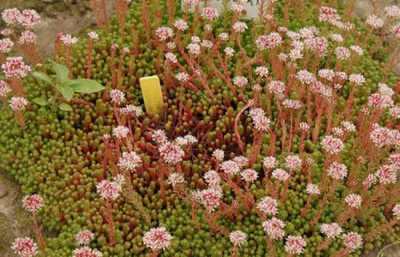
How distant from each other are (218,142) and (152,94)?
0.67 m

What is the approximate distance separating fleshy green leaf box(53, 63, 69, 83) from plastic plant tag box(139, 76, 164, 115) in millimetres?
614

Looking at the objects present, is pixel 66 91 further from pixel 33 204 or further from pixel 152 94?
pixel 33 204

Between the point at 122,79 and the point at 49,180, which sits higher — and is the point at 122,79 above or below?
above

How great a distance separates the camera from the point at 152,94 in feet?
14.7

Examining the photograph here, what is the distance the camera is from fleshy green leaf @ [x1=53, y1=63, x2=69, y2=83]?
4.42m

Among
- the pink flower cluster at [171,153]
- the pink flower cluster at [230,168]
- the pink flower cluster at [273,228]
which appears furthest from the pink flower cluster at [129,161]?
the pink flower cluster at [273,228]

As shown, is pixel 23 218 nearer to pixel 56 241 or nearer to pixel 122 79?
pixel 56 241

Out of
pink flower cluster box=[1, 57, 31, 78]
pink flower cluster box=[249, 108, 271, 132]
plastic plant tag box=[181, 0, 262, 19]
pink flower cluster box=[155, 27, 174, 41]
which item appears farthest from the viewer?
plastic plant tag box=[181, 0, 262, 19]

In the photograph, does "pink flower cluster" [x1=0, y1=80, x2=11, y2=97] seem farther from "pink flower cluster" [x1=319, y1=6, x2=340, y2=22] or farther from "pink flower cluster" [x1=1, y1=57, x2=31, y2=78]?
"pink flower cluster" [x1=319, y1=6, x2=340, y2=22]

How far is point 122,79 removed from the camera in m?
4.70

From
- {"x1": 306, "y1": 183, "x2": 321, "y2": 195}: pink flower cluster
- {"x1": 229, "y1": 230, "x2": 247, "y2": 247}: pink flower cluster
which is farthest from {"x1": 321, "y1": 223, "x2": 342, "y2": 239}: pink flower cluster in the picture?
{"x1": 229, "y1": 230, "x2": 247, "y2": 247}: pink flower cluster

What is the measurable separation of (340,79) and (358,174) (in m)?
0.87

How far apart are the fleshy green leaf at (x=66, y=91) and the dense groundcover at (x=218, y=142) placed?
22cm

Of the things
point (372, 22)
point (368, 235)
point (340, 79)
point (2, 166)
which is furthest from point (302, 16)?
point (2, 166)
